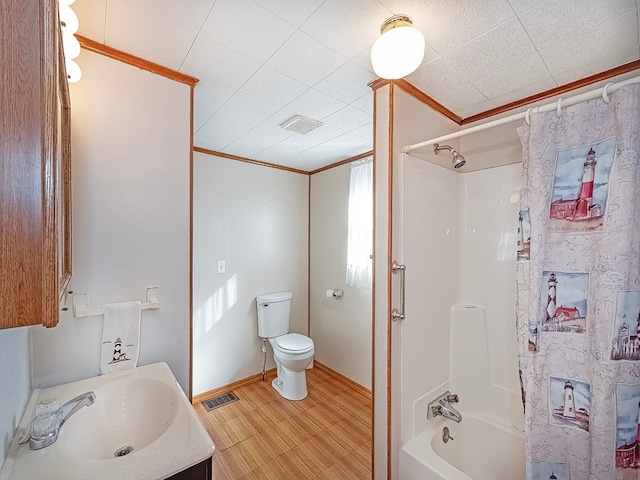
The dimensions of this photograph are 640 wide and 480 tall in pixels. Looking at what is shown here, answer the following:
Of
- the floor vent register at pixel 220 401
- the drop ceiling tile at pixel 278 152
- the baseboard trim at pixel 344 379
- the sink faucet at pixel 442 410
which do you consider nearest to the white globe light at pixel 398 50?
the drop ceiling tile at pixel 278 152

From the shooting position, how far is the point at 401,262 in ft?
5.02

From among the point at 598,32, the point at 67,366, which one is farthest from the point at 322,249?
the point at 598,32

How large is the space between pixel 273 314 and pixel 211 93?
79.9 inches

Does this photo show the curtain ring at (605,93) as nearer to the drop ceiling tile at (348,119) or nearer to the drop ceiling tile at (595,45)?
the drop ceiling tile at (595,45)

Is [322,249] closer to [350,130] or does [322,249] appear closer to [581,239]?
[350,130]

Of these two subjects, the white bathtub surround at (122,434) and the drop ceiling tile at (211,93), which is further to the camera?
the drop ceiling tile at (211,93)

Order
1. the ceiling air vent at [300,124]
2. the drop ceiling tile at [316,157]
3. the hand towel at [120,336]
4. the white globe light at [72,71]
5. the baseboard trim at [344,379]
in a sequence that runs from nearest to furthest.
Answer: the white globe light at [72,71], the hand towel at [120,336], the ceiling air vent at [300,124], the drop ceiling tile at [316,157], the baseboard trim at [344,379]

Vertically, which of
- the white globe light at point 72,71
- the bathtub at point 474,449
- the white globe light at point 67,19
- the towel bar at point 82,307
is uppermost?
the white globe light at point 67,19

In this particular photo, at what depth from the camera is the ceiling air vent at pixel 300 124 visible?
1.97m

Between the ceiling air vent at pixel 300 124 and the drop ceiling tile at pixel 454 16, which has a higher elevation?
the drop ceiling tile at pixel 454 16

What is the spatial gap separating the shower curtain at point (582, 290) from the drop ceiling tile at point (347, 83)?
2.72ft

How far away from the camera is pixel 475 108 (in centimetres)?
184

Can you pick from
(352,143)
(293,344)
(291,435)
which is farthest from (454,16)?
(291,435)

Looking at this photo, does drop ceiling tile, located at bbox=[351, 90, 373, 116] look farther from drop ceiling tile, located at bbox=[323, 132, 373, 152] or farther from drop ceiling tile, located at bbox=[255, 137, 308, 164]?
drop ceiling tile, located at bbox=[255, 137, 308, 164]
